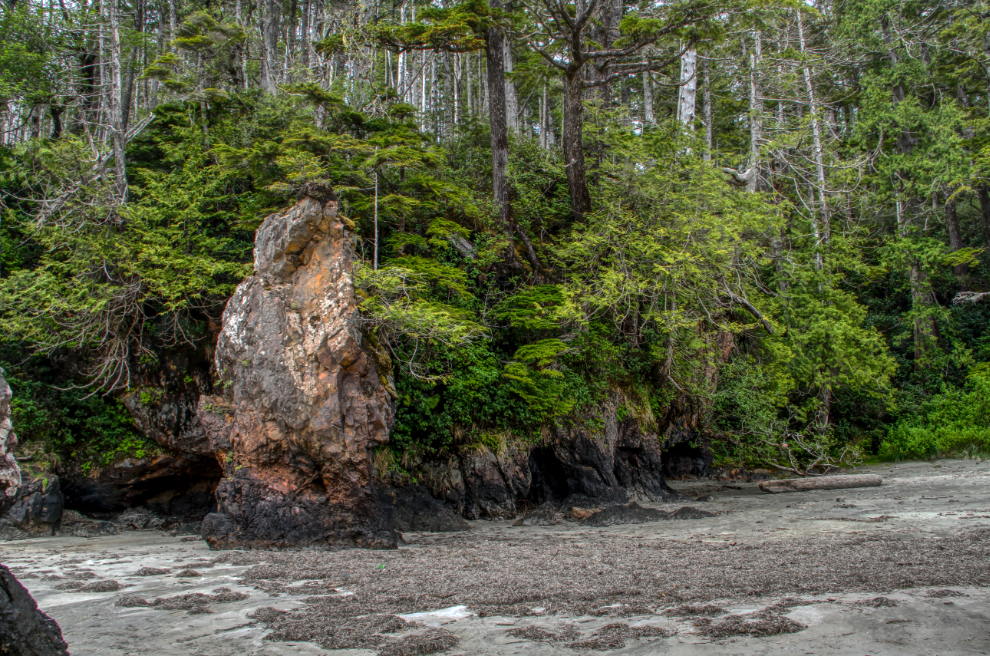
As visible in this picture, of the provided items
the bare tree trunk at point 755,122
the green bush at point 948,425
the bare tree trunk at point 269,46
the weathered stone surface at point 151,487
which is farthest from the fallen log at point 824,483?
the bare tree trunk at point 269,46

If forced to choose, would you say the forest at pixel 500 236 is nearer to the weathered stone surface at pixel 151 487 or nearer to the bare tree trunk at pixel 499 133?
the bare tree trunk at pixel 499 133

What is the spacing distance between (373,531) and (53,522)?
608 cm

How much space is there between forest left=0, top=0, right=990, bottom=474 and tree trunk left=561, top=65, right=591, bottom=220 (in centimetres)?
8

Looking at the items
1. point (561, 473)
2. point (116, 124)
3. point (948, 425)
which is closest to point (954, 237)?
point (948, 425)

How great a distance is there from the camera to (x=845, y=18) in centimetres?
2255

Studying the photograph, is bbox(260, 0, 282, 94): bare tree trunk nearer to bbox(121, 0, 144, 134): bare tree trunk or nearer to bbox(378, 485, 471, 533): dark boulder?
bbox(121, 0, 144, 134): bare tree trunk

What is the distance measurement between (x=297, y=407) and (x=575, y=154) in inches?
378

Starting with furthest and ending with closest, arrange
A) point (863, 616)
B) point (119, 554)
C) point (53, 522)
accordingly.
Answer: point (53, 522) → point (119, 554) → point (863, 616)

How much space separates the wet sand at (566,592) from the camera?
383 centimetres

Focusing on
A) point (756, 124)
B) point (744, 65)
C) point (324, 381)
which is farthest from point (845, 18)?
point (324, 381)

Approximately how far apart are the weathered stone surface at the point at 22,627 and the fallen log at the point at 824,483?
1365 centimetres

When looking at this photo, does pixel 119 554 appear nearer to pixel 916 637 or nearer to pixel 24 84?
pixel 916 637

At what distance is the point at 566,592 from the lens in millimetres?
5293

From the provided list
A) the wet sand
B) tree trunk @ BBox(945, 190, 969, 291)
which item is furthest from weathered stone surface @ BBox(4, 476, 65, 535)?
tree trunk @ BBox(945, 190, 969, 291)
